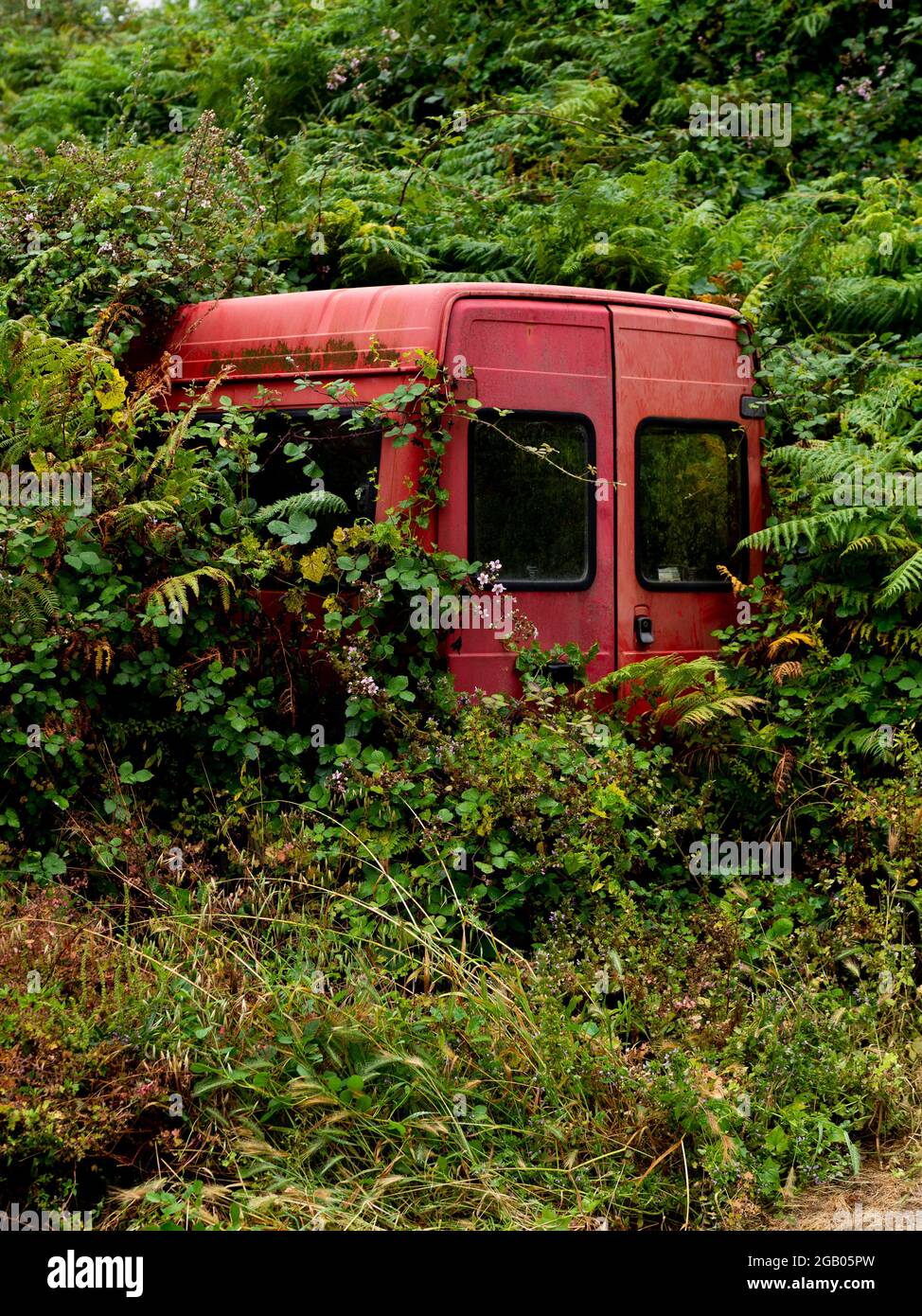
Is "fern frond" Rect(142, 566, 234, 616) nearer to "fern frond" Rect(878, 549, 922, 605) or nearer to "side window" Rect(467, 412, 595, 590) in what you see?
"side window" Rect(467, 412, 595, 590)

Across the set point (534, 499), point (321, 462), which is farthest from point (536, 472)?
point (321, 462)

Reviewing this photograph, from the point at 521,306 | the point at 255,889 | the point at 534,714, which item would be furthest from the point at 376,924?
the point at 521,306

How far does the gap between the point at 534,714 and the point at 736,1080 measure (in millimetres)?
2123

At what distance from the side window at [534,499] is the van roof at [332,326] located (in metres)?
0.56

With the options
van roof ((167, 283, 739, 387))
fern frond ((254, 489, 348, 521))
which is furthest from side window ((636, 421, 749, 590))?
fern frond ((254, 489, 348, 521))

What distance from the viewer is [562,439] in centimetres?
652

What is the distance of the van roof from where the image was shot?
632 centimetres

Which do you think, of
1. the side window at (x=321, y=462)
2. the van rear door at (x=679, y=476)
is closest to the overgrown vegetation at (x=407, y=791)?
the side window at (x=321, y=462)

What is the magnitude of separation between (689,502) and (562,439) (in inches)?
33.2

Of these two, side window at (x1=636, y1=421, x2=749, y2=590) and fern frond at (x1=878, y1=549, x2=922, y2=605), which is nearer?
fern frond at (x1=878, y1=549, x2=922, y2=605)

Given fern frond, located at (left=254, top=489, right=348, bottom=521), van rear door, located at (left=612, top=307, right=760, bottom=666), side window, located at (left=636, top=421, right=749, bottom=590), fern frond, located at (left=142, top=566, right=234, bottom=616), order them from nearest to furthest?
fern frond, located at (left=142, top=566, right=234, bottom=616) → fern frond, located at (left=254, top=489, right=348, bottom=521) → van rear door, located at (left=612, top=307, right=760, bottom=666) → side window, located at (left=636, top=421, right=749, bottom=590)

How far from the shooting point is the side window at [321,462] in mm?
6438

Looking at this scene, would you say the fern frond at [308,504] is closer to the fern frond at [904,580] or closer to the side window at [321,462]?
the side window at [321,462]

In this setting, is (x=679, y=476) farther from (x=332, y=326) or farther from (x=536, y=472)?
(x=332, y=326)
